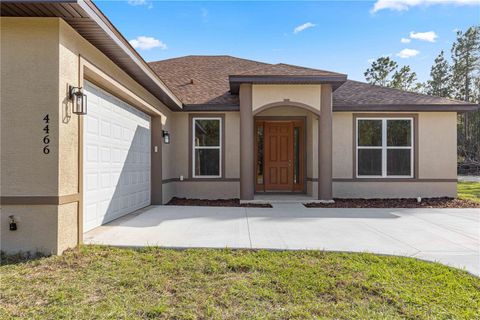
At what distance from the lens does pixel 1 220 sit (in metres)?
4.01

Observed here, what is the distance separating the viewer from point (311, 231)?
5.41 meters

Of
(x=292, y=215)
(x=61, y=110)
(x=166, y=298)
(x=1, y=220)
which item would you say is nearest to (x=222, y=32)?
(x=292, y=215)

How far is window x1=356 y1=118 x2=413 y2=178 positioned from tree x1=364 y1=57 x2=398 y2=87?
93.5 ft

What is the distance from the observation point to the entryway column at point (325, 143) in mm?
8516

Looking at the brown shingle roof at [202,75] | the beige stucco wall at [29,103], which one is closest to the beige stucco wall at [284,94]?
the brown shingle roof at [202,75]

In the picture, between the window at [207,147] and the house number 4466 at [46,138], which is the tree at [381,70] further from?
the house number 4466 at [46,138]

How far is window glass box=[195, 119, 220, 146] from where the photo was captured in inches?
389

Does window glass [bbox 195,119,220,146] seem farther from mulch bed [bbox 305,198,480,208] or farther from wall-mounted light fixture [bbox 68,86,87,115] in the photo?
wall-mounted light fixture [bbox 68,86,87,115]

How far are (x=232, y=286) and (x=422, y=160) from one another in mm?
9117

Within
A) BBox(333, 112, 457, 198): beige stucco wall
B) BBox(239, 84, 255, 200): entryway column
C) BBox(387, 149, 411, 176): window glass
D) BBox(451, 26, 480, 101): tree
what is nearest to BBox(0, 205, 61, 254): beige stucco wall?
BBox(239, 84, 255, 200): entryway column

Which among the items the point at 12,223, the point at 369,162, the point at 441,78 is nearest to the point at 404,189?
the point at 369,162

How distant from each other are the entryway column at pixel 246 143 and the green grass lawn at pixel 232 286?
4.42 meters

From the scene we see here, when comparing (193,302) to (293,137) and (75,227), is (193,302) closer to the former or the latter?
(75,227)

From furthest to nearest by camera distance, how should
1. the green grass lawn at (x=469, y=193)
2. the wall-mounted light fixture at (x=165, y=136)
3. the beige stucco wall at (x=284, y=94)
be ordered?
the green grass lawn at (x=469, y=193) < the wall-mounted light fixture at (x=165, y=136) < the beige stucco wall at (x=284, y=94)
